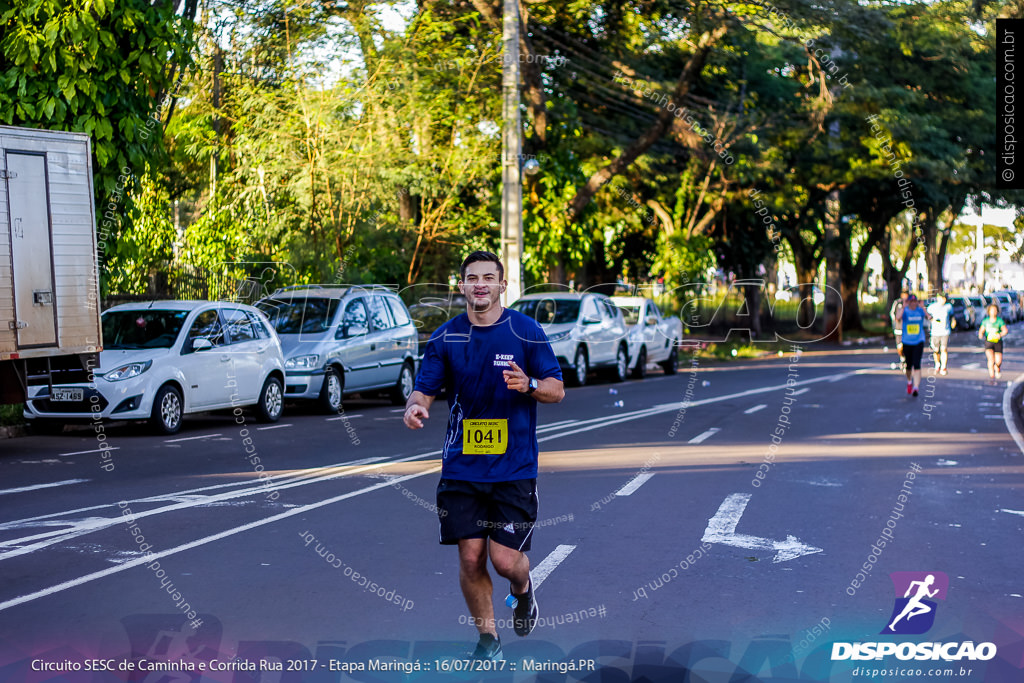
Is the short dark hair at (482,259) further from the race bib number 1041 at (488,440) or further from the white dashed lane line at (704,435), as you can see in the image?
the white dashed lane line at (704,435)

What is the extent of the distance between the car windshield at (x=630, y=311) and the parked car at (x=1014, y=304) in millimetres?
44500

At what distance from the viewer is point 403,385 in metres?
19.5

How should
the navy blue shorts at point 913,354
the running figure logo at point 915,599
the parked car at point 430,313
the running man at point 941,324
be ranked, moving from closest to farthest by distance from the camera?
1. the running figure logo at point 915,599
2. the navy blue shorts at point 913,354
3. the parked car at point 430,313
4. the running man at point 941,324

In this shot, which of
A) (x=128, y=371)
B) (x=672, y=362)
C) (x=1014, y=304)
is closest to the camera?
(x=128, y=371)

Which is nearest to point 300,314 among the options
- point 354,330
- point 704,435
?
point 354,330

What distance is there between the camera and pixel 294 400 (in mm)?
17953

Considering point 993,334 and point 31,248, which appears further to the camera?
point 993,334

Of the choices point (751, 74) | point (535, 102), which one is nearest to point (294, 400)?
point (535, 102)

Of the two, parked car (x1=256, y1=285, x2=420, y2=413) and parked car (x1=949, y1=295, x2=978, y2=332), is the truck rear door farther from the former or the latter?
parked car (x1=949, y1=295, x2=978, y2=332)

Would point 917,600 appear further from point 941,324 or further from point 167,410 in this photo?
point 941,324

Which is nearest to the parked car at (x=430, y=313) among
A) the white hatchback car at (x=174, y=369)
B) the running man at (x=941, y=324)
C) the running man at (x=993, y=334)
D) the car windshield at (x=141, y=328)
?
the white hatchback car at (x=174, y=369)

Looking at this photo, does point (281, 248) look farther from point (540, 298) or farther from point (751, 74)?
point (751, 74)

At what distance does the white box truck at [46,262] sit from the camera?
12125 mm

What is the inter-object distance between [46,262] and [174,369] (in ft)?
8.46
